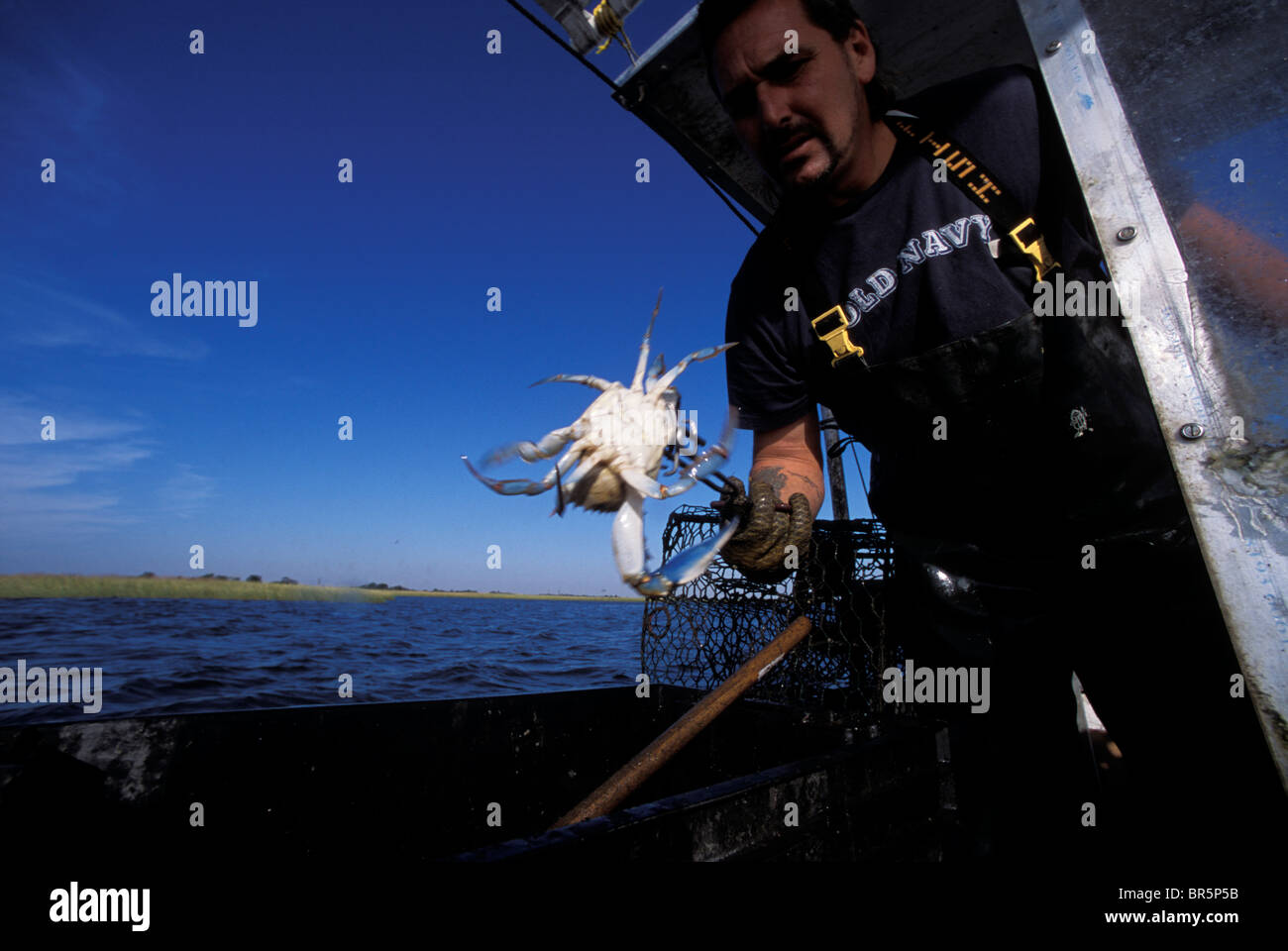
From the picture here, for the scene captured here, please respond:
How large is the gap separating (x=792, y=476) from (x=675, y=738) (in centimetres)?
131

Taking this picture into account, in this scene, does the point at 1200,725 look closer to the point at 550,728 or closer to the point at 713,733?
the point at 713,733

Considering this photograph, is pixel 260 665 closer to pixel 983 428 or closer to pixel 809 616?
pixel 809 616

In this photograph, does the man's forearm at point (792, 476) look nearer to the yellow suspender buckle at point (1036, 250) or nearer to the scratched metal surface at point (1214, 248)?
the yellow suspender buckle at point (1036, 250)

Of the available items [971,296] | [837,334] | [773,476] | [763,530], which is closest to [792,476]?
[773,476]

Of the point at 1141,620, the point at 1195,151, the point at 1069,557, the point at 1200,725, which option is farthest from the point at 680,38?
the point at 1200,725

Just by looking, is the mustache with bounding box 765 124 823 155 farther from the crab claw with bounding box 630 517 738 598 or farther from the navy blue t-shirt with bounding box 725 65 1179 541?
the crab claw with bounding box 630 517 738 598

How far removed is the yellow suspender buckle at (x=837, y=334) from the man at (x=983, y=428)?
0.05 feet

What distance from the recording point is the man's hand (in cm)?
211

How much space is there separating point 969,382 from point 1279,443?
123cm

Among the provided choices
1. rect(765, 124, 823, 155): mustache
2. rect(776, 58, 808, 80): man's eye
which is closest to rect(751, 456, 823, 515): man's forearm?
rect(765, 124, 823, 155): mustache

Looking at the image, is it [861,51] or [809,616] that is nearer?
[861,51]

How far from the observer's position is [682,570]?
1.91 meters

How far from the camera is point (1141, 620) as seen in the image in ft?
6.30

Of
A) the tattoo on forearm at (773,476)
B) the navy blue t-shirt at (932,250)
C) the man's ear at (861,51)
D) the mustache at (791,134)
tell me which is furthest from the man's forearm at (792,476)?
the man's ear at (861,51)
